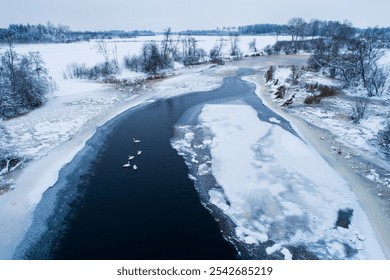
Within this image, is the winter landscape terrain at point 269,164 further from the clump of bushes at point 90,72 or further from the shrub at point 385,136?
the clump of bushes at point 90,72

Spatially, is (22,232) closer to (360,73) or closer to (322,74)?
(360,73)

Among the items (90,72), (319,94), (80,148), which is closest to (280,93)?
(319,94)

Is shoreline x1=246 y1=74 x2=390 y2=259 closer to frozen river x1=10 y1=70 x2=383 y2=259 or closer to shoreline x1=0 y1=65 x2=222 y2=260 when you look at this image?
frozen river x1=10 y1=70 x2=383 y2=259

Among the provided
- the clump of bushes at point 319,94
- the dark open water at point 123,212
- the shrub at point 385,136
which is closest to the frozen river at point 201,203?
the dark open water at point 123,212

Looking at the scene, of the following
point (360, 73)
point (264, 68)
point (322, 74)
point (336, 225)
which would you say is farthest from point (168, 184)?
point (264, 68)

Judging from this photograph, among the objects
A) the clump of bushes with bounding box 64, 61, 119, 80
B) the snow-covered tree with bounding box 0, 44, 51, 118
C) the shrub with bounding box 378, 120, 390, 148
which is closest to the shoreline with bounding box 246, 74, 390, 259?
the shrub with bounding box 378, 120, 390, 148

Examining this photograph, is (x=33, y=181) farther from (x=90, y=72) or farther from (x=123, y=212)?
(x=90, y=72)
